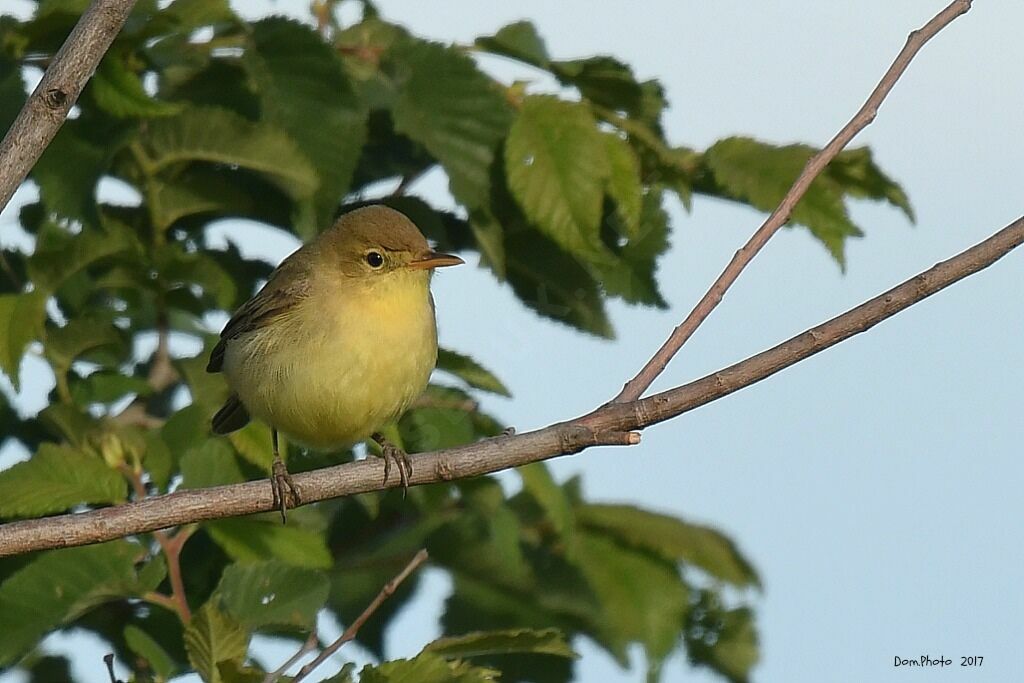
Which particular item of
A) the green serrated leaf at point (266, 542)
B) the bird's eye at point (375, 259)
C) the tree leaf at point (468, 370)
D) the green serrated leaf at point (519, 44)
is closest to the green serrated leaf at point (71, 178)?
the bird's eye at point (375, 259)

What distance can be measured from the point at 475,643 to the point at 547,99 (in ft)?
5.96

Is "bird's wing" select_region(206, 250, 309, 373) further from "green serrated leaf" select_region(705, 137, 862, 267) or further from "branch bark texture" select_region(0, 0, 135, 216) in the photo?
"branch bark texture" select_region(0, 0, 135, 216)

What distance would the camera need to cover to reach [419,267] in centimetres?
470

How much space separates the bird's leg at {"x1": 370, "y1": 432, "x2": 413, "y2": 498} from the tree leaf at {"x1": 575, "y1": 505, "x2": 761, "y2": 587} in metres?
0.69

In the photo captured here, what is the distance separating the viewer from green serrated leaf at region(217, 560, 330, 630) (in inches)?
144

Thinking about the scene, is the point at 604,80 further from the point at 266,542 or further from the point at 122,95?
the point at 266,542

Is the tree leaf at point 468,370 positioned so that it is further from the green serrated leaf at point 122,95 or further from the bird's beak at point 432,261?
the green serrated leaf at point 122,95

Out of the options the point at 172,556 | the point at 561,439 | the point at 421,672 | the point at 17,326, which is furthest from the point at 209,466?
the point at 561,439

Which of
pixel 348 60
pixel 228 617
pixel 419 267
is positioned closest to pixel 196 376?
pixel 419 267

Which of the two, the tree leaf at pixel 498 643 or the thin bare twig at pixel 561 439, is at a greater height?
the thin bare twig at pixel 561 439

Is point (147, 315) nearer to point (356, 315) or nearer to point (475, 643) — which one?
point (356, 315)

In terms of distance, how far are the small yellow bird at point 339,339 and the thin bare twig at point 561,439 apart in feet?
2.66

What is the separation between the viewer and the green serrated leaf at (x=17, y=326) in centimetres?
411

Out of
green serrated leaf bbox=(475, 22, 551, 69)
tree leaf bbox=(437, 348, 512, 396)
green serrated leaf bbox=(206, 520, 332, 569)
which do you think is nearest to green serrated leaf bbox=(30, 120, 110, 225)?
green serrated leaf bbox=(206, 520, 332, 569)
